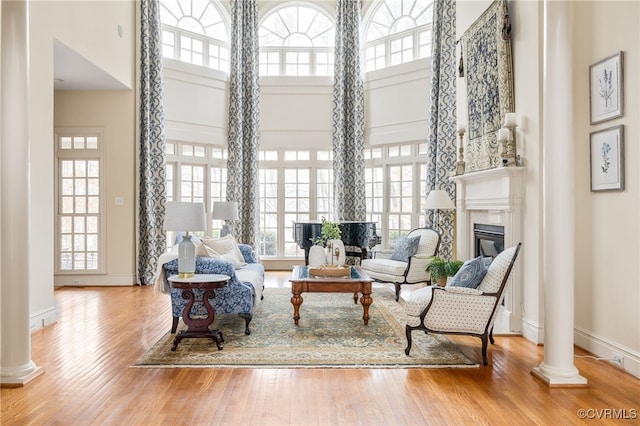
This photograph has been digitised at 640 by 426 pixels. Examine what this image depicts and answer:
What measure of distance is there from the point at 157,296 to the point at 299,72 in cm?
547

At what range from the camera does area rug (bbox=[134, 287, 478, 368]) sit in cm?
372

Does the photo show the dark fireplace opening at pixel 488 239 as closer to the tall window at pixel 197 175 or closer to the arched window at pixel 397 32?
the arched window at pixel 397 32

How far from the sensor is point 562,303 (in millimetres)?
3359

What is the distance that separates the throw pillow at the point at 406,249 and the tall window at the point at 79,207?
482 centimetres

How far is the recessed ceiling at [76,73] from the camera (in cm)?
571

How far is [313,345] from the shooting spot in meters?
4.18

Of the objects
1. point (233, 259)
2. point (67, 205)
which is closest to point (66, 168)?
point (67, 205)

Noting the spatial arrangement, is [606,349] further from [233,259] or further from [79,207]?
[79,207]

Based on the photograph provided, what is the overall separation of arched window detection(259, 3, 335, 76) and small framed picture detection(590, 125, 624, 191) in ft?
21.1

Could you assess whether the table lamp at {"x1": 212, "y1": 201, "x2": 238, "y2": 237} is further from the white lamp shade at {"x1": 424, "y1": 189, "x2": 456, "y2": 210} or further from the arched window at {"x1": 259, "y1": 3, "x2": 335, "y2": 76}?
the arched window at {"x1": 259, "y1": 3, "x2": 335, "y2": 76}

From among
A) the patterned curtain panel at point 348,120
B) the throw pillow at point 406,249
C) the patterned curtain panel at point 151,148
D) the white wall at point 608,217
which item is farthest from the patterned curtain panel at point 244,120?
the white wall at point 608,217

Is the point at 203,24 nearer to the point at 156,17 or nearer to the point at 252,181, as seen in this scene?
the point at 156,17

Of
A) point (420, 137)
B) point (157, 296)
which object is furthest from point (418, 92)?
point (157, 296)

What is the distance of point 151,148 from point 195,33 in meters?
2.80
